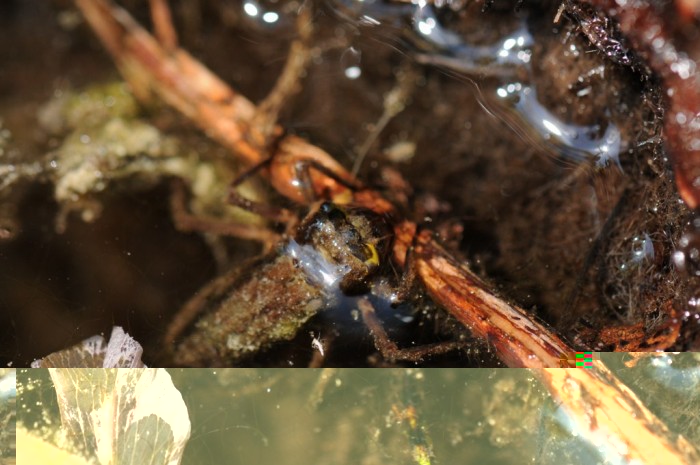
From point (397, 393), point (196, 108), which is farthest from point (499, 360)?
point (196, 108)

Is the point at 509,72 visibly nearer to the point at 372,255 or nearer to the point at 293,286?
the point at 372,255

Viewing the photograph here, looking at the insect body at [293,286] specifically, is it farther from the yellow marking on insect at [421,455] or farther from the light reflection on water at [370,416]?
the yellow marking on insect at [421,455]

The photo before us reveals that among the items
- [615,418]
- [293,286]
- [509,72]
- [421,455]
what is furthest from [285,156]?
[615,418]

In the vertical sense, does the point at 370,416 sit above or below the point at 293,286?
below

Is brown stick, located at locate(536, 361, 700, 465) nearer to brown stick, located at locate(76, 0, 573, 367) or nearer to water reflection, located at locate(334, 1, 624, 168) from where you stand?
brown stick, located at locate(76, 0, 573, 367)

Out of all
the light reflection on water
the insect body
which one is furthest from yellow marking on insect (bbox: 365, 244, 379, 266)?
the light reflection on water

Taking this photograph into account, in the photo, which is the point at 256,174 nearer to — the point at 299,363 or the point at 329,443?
the point at 299,363
